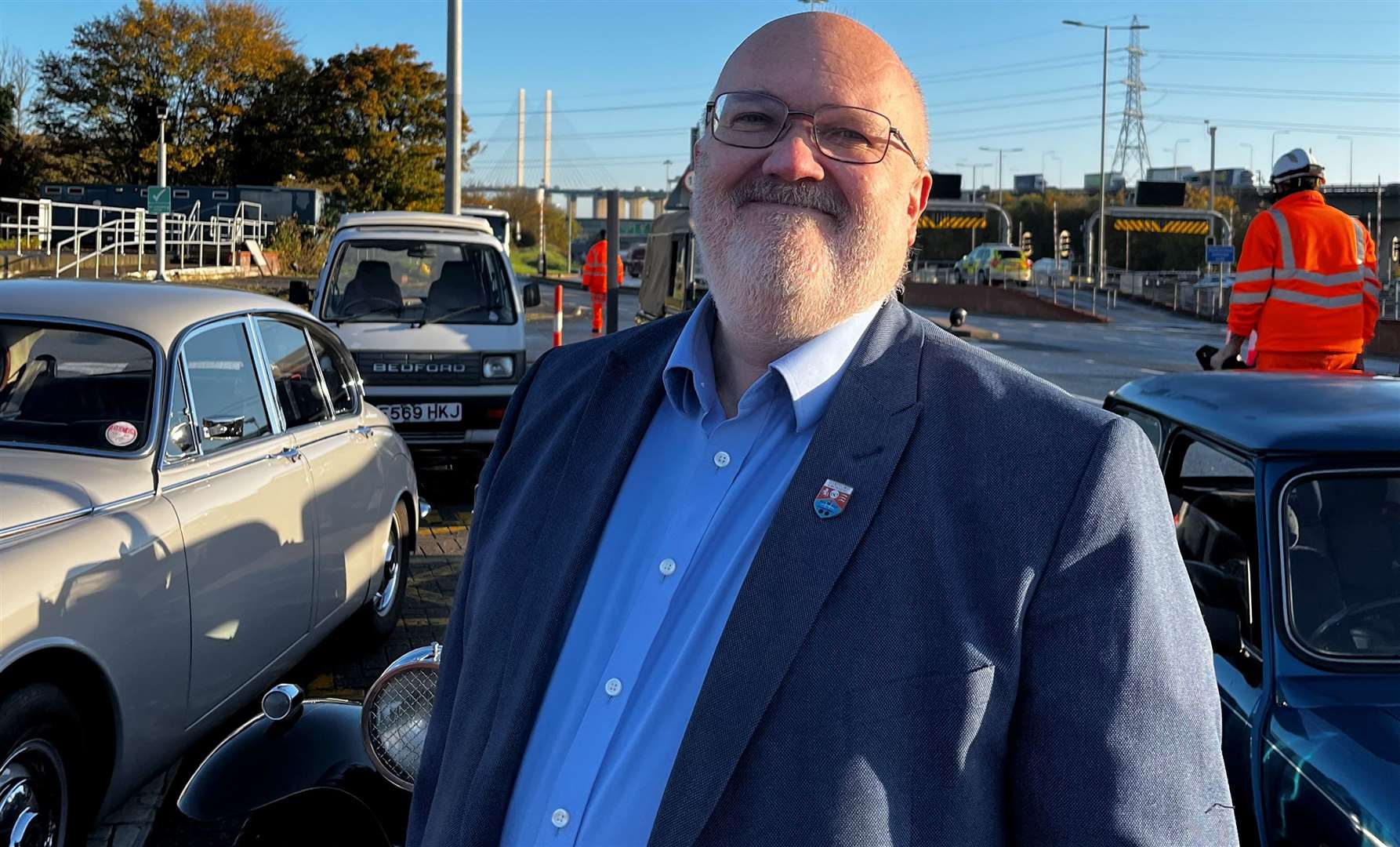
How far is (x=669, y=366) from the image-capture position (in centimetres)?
188

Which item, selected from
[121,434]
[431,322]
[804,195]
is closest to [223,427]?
[121,434]

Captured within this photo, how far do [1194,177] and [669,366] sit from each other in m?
111

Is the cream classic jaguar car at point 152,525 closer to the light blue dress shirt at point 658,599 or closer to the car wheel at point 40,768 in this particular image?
the car wheel at point 40,768

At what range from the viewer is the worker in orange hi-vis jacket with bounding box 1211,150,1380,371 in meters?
5.87

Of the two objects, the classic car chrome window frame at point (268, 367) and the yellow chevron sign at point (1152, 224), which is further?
the yellow chevron sign at point (1152, 224)

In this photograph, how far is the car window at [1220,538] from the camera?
2.91m

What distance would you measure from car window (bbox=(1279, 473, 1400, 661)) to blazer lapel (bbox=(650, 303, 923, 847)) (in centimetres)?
183

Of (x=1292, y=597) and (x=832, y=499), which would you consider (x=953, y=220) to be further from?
(x=832, y=499)

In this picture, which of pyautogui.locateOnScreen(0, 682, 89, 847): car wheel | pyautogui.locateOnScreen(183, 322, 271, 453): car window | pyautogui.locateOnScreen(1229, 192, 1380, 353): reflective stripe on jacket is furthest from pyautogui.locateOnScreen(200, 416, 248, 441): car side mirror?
pyautogui.locateOnScreen(1229, 192, 1380, 353): reflective stripe on jacket

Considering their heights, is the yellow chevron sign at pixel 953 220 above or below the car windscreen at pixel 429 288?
above

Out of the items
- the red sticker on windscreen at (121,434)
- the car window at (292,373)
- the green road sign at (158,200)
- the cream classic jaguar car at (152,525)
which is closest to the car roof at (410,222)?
the cream classic jaguar car at (152,525)

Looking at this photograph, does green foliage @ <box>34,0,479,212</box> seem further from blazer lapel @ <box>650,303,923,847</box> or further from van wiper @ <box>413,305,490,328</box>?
blazer lapel @ <box>650,303,923,847</box>

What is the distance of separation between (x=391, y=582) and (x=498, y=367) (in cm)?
371

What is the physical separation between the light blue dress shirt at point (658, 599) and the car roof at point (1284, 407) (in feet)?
5.98
